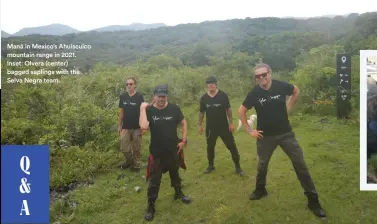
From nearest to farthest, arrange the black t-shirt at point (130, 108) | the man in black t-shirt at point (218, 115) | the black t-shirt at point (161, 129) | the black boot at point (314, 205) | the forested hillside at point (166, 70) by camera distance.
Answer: the black boot at point (314, 205) < the black t-shirt at point (161, 129) < the forested hillside at point (166, 70) < the man in black t-shirt at point (218, 115) < the black t-shirt at point (130, 108)

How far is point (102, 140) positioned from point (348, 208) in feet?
15.0

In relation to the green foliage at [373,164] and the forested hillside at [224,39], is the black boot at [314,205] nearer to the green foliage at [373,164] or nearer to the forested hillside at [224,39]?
the green foliage at [373,164]

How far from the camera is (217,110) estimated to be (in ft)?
19.7

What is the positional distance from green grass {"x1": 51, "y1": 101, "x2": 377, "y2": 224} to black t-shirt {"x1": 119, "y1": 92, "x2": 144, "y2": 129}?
0.94m

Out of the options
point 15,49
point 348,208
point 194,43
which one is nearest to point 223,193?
point 348,208

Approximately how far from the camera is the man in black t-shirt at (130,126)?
6.44 meters

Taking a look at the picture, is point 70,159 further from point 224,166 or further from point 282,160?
point 282,160

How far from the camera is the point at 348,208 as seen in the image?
15.5 ft

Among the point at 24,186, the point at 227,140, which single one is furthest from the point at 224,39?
the point at 24,186

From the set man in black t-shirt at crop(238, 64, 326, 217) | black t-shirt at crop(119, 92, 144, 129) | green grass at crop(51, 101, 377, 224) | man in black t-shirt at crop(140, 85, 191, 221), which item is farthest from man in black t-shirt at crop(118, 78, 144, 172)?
man in black t-shirt at crop(238, 64, 326, 217)

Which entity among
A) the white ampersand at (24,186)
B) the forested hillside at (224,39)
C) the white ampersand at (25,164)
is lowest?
the white ampersand at (24,186)

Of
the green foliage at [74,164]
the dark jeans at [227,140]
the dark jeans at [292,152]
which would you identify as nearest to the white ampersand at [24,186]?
the green foliage at [74,164]

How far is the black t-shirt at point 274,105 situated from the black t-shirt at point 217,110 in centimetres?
117

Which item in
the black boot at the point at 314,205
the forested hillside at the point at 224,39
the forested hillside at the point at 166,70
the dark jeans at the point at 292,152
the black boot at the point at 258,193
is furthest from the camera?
the forested hillside at the point at 224,39
